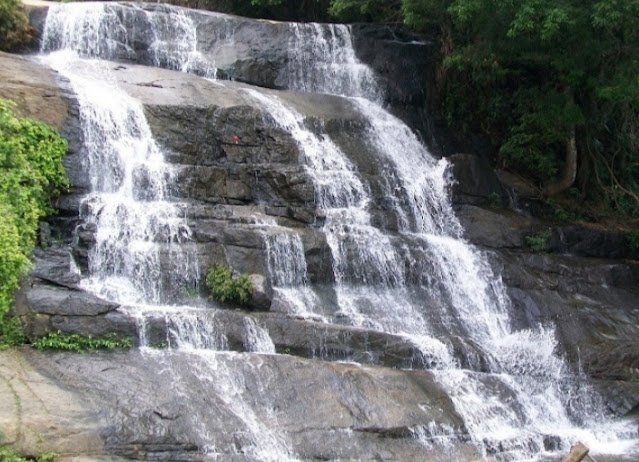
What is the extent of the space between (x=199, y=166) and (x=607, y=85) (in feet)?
28.9

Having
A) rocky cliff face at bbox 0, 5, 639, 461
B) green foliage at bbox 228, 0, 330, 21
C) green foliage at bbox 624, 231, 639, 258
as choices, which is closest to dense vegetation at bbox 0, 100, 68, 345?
rocky cliff face at bbox 0, 5, 639, 461

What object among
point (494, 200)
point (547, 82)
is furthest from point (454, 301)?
point (547, 82)

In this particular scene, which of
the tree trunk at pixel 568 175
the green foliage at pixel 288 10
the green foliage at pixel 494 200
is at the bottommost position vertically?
the green foliage at pixel 494 200

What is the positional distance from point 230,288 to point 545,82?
11535 mm

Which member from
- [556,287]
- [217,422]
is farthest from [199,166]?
[556,287]

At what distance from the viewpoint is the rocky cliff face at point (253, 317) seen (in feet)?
30.4

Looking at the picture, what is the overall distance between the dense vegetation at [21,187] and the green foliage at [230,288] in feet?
9.23

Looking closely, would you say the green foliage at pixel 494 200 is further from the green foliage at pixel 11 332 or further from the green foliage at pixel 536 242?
the green foliage at pixel 11 332

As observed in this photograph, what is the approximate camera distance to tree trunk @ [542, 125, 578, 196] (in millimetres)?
19281

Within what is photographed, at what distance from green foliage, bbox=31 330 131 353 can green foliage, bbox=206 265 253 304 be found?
202cm

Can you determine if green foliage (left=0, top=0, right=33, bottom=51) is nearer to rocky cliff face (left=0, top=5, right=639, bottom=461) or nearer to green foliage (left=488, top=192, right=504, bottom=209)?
rocky cliff face (left=0, top=5, right=639, bottom=461)

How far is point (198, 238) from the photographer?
12.9 m

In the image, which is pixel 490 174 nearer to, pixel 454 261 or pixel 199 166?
pixel 454 261

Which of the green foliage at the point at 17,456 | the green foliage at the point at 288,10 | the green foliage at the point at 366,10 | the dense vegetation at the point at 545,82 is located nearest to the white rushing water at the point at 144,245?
the green foliage at the point at 17,456
